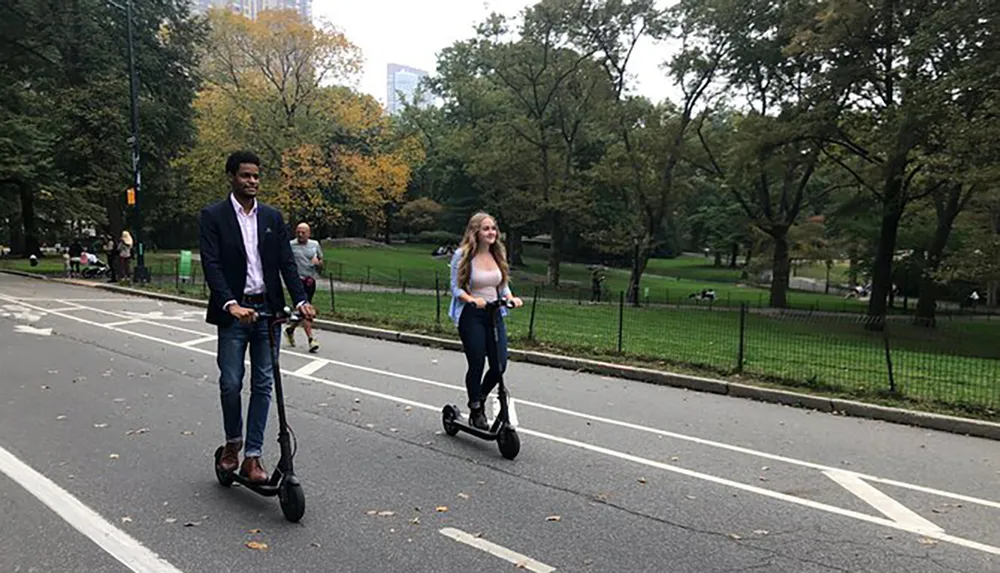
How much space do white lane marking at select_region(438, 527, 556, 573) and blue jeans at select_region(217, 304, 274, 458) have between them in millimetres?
1432

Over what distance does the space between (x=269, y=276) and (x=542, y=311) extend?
52.4 ft

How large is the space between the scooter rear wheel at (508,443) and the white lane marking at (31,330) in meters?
9.95

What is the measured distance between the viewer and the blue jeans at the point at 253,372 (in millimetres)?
4672

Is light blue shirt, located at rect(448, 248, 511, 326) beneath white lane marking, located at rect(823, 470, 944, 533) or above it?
above

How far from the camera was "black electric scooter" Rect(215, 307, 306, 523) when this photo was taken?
14.3ft

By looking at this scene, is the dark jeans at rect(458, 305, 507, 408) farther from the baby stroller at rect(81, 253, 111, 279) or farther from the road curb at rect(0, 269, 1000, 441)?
the baby stroller at rect(81, 253, 111, 279)

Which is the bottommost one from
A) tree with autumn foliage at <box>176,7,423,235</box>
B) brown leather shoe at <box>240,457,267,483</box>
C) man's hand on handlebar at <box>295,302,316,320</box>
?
brown leather shoe at <box>240,457,267,483</box>

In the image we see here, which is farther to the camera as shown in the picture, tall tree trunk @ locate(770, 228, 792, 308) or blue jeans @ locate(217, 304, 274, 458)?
tall tree trunk @ locate(770, 228, 792, 308)

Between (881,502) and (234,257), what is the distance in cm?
472

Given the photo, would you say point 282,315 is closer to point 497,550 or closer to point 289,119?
point 497,550

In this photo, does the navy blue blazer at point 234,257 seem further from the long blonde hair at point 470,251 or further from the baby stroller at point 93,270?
the baby stroller at point 93,270

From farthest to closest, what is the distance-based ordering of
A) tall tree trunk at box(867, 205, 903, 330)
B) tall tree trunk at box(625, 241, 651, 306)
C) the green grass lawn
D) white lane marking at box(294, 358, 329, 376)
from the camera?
1. tall tree trunk at box(625, 241, 651, 306)
2. tall tree trunk at box(867, 205, 903, 330)
3. white lane marking at box(294, 358, 329, 376)
4. the green grass lawn

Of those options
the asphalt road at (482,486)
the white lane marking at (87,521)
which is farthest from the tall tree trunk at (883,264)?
the white lane marking at (87,521)

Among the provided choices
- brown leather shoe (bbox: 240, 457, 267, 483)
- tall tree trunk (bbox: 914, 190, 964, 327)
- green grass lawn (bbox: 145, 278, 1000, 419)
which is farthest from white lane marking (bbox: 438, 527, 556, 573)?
tall tree trunk (bbox: 914, 190, 964, 327)
